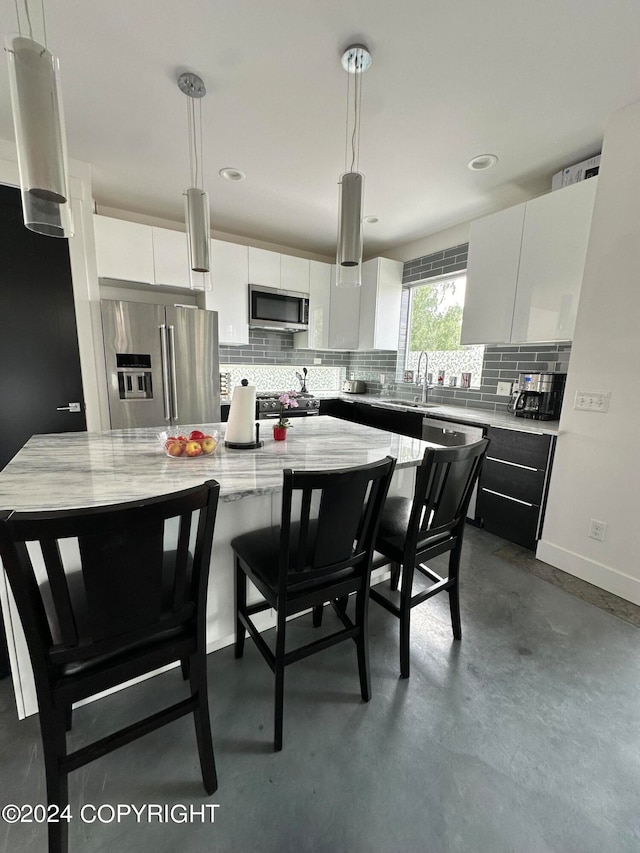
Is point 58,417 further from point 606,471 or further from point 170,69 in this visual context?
point 606,471

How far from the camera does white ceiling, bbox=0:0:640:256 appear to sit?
1.45 metres

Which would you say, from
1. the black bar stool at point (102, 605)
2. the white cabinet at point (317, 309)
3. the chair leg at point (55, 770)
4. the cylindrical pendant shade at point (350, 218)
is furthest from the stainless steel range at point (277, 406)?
the chair leg at point (55, 770)

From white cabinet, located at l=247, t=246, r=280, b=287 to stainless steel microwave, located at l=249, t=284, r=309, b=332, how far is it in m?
0.07

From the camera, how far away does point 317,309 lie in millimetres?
4332

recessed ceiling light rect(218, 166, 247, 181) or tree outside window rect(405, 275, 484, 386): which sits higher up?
recessed ceiling light rect(218, 166, 247, 181)

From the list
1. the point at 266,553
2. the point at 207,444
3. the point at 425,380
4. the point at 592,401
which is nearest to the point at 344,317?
the point at 425,380

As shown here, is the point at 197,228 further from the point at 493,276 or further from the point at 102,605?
the point at 493,276

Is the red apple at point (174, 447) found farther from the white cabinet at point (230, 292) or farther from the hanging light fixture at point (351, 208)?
the white cabinet at point (230, 292)

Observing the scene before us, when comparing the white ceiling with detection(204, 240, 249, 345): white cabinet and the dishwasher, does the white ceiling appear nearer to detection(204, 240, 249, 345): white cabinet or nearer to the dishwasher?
detection(204, 240, 249, 345): white cabinet

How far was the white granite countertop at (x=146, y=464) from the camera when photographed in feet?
3.63

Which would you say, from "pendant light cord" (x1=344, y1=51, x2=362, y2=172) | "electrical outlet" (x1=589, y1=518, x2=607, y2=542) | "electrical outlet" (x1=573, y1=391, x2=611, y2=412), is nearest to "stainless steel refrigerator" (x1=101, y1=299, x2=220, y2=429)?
"pendant light cord" (x1=344, y1=51, x2=362, y2=172)

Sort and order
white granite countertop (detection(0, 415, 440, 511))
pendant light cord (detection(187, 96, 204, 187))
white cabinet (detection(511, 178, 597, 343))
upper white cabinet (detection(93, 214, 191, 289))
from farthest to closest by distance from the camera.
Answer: upper white cabinet (detection(93, 214, 191, 289)) < white cabinet (detection(511, 178, 597, 343)) < pendant light cord (detection(187, 96, 204, 187)) < white granite countertop (detection(0, 415, 440, 511))

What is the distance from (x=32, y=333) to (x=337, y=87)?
8.76 feet

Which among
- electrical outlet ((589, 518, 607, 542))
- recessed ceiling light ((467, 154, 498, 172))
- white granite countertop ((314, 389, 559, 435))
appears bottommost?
electrical outlet ((589, 518, 607, 542))
